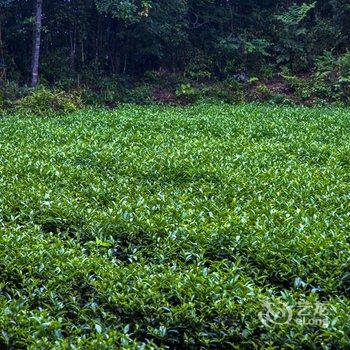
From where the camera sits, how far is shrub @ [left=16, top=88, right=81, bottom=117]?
1503 cm

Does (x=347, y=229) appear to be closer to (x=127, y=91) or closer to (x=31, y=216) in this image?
(x=31, y=216)

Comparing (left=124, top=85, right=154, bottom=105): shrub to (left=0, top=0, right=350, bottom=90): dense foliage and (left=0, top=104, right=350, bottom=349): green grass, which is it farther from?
(left=0, top=104, right=350, bottom=349): green grass

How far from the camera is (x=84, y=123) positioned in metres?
12.2

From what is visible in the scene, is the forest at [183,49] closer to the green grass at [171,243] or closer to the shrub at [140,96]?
the shrub at [140,96]

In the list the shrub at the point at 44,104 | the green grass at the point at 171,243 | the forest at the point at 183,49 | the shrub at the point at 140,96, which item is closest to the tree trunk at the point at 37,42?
the forest at the point at 183,49

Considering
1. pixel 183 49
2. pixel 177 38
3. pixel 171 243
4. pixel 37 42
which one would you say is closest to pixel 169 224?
pixel 171 243

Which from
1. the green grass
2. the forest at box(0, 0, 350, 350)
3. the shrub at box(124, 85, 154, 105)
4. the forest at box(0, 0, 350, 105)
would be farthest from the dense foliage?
the green grass

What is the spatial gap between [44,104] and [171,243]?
11721 millimetres

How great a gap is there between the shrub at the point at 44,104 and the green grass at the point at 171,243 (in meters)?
5.90

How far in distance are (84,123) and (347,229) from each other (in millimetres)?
8459

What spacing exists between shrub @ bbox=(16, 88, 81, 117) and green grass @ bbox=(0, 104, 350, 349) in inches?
232

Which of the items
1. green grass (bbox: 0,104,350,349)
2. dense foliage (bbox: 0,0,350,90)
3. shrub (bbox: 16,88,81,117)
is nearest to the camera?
green grass (bbox: 0,104,350,349)

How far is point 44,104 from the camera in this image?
50.4ft

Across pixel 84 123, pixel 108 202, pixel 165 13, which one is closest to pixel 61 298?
pixel 108 202
